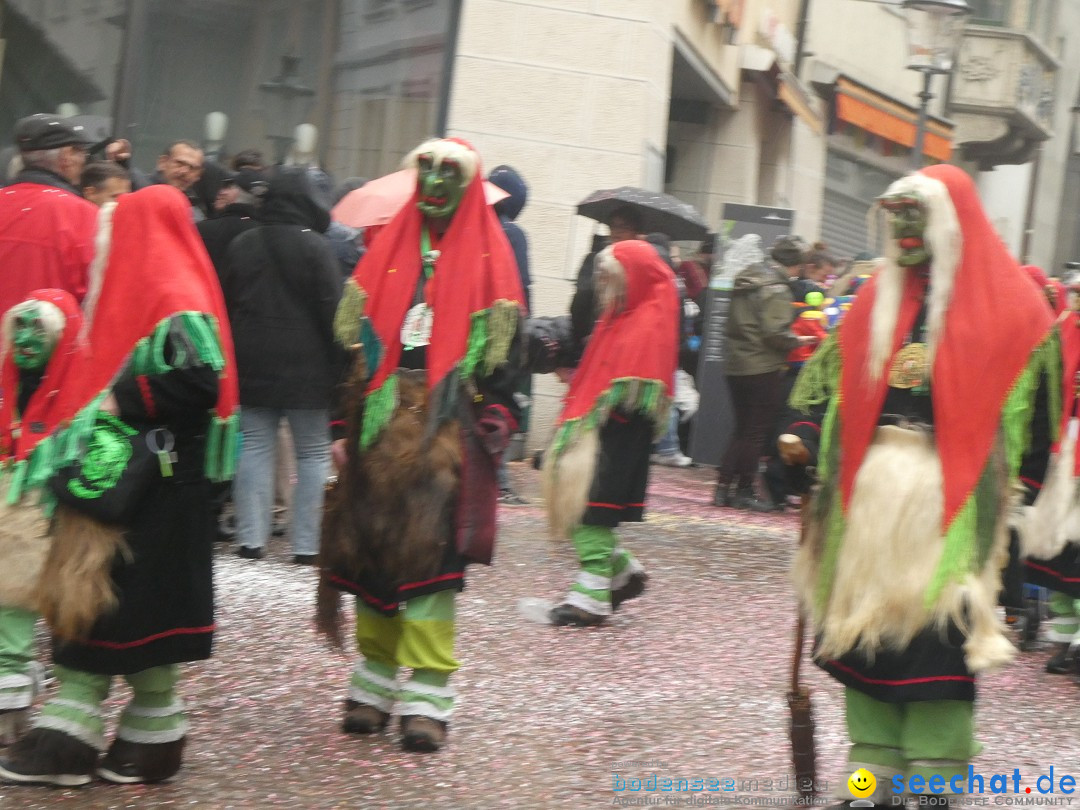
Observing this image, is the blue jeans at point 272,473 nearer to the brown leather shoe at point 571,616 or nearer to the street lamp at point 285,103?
the brown leather shoe at point 571,616

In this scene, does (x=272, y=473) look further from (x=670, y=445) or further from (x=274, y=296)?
(x=670, y=445)

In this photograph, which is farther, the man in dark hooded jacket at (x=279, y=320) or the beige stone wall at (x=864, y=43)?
the beige stone wall at (x=864, y=43)

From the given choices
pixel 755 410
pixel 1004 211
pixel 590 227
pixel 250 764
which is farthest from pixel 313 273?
pixel 1004 211

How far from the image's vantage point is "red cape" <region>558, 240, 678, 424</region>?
820 centimetres

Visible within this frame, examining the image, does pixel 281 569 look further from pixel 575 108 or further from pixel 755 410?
pixel 575 108

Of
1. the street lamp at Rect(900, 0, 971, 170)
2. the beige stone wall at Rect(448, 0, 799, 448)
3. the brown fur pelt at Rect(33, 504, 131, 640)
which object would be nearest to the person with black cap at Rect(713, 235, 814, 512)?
the street lamp at Rect(900, 0, 971, 170)

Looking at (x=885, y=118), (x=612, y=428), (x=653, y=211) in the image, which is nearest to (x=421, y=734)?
(x=612, y=428)

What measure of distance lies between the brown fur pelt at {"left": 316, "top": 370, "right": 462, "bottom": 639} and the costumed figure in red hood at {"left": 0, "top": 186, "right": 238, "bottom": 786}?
30.6 inches

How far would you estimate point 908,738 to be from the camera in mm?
4910

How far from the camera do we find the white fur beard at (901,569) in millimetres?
4855

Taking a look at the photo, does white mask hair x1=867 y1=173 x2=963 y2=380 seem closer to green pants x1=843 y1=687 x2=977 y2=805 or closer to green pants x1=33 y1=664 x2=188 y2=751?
green pants x1=843 y1=687 x2=977 y2=805

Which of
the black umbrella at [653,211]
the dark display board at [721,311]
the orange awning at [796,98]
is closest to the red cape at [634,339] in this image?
the black umbrella at [653,211]

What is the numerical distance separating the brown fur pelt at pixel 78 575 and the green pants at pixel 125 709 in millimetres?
163

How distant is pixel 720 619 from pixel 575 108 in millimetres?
7512
